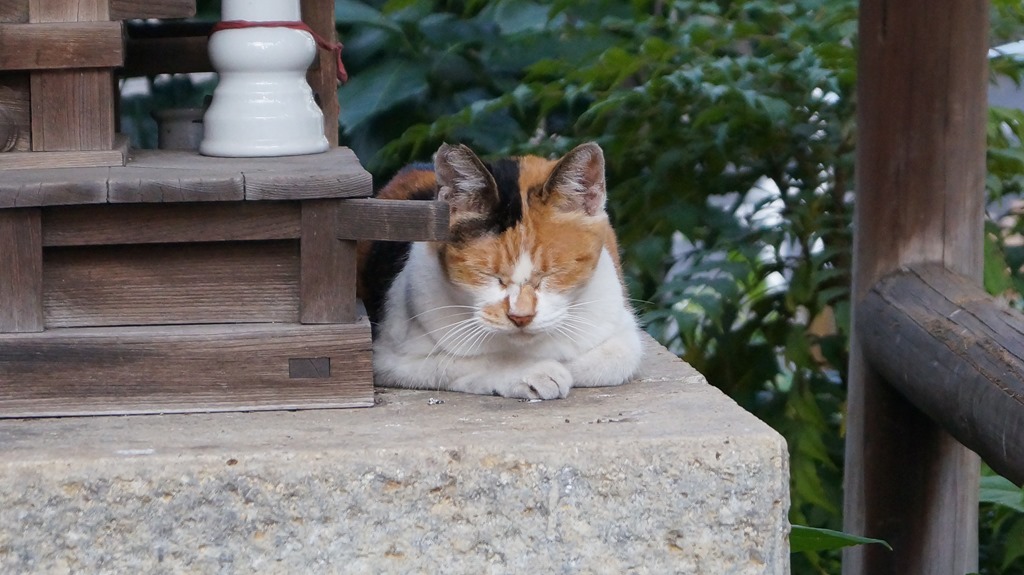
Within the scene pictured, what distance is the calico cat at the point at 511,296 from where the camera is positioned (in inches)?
71.0

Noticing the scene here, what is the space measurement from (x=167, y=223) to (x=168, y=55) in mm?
641

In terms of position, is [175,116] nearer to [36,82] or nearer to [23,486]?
[36,82]

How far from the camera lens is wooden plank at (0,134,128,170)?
5.50ft

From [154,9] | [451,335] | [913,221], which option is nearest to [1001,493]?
[913,221]

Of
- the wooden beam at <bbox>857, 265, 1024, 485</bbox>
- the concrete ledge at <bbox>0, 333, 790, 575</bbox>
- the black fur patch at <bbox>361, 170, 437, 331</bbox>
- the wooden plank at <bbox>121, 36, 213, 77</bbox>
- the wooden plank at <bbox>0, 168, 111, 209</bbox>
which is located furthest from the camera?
the wooden plank at <bbox>121, 36, 213, 77</bbox>

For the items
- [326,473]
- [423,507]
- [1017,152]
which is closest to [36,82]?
[326,473]

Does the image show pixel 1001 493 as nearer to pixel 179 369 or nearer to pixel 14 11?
pixel 179 369

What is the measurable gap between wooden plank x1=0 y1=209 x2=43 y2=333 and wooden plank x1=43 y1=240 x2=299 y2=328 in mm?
40

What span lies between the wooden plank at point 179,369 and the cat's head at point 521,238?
9.1 inches

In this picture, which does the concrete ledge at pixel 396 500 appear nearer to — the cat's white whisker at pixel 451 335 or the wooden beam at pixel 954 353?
the cat's white whisker at pixel 451 335

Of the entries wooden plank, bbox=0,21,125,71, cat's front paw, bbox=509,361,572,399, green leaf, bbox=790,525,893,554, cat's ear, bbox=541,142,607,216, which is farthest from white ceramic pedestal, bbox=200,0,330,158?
green leaf, bbox=790,525,893,554

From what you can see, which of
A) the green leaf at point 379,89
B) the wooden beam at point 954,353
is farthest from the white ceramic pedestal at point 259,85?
the wooden beam at point 954,353

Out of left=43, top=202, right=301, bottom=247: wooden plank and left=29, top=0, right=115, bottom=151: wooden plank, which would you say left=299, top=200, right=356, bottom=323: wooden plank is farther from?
left=29, top=0, right=115, bottom=151: wooden plank

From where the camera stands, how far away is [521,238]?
6.06 feet
